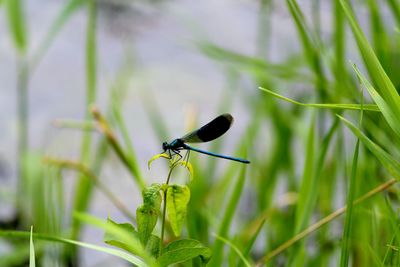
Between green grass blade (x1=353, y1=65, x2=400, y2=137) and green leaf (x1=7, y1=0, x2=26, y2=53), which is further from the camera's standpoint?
green leaf (x1=7, y1=0, x2=26, y2=53)

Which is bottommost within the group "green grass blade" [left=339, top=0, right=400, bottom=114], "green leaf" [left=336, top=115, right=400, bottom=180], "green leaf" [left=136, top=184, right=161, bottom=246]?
"green leaf" [left=136, top=184, right=161, bottom=246]

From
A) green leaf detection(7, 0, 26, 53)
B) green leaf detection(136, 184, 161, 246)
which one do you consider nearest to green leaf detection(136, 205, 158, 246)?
green leaf detection(136, 184, 161, 246)

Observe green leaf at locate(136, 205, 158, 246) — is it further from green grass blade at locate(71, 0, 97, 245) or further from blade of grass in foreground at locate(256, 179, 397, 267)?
green grass blade at locate(71, 0, 97, 245)

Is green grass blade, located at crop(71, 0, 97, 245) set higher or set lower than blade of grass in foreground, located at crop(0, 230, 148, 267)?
higher

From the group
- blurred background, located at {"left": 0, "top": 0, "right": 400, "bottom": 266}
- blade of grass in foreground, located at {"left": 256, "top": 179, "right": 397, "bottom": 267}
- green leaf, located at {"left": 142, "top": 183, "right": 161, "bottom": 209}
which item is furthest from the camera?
blurred background, located at {"left": 0, "top": 0, "right": 400, "bottom": 266}

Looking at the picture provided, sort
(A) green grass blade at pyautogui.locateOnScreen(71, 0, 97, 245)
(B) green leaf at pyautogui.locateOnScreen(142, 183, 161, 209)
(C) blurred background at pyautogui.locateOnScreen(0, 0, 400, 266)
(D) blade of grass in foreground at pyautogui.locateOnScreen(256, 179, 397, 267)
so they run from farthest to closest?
(A) green grass blade at pyautogui.locateOnScreen(71, 0, 97, 245)
(C) blurred background at pyautogui.locateOnScreen(0, 0, 400, 266)
(D) blade of grass in foreground at pyautogui.locateOnScreen(256, 179, 397, 267)
(B) green leaf at pyautogui.locateOnScreen(142, 183, 161, 209)

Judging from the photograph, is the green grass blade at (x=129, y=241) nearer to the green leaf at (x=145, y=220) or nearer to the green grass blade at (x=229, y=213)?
the green leaf at (x=145, y=220)

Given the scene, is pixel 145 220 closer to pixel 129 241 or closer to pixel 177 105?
pixel 129 241
